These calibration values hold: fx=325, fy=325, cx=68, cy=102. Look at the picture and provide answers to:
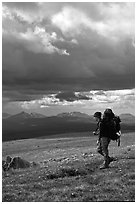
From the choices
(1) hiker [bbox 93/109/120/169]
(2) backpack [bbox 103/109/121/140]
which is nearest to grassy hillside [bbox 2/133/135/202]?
(1) hiker [bbox 93/109/120/169]

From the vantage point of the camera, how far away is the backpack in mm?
22611

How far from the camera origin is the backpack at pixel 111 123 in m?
22.6

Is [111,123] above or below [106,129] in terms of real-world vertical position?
above

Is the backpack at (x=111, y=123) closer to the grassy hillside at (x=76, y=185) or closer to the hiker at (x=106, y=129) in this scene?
the hiker at (x=106, y=129)

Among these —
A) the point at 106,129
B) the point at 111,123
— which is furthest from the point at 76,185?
the point at 111,123

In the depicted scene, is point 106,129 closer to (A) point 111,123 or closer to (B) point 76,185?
(A) point 111,123

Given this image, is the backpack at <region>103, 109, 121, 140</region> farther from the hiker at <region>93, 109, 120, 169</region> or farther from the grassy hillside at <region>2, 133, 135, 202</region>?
the grassy hillside at <region>2, 133, 135, 202</region>

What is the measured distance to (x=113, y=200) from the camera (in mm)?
15859

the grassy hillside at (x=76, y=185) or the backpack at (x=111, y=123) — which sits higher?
the backpack at (x=111, y=123)

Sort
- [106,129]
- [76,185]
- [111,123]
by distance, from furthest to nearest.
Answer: [106,129] → [111,123] → [76,185]

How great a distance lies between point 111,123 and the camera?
2278 cm

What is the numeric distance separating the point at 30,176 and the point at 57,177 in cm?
202

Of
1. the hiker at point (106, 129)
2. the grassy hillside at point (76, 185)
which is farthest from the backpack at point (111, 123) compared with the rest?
the grassy hillside at point (76, 185)

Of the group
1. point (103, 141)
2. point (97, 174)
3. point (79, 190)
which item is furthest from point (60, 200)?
point (103, 141)
